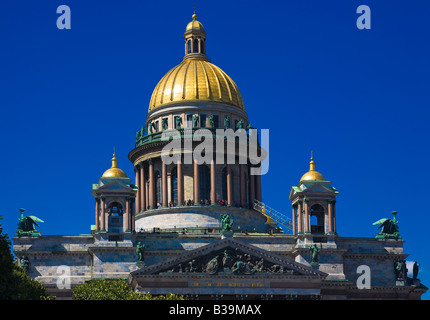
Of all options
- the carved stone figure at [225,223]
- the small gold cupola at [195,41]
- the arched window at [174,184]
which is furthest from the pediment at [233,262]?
the small gold cupola at [195,41]

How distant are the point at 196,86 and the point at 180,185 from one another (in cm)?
A: 1312

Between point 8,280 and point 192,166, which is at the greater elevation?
point 192,166

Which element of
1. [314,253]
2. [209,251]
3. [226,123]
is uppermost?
[226,123]

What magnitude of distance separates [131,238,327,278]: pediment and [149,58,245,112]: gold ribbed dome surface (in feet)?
87.0

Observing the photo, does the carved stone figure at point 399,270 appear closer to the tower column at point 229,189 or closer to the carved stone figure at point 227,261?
the carved stone figure at point 227,261

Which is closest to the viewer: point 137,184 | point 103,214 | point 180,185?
point 103,214

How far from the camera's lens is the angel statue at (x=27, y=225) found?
388 feet

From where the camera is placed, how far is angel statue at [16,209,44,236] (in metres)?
118

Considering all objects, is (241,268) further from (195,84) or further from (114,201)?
(195,84)

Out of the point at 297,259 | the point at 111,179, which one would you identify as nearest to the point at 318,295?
the point at 297,259

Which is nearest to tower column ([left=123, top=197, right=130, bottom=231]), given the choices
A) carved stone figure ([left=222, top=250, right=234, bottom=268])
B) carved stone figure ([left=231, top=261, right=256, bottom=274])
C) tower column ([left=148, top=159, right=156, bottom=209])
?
carved stone figure ([left=222, top=250, right=234, bottom=268])

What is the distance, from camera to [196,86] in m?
134

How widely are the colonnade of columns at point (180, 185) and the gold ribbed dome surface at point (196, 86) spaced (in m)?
8.17

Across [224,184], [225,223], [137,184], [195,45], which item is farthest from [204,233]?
[195,45]
